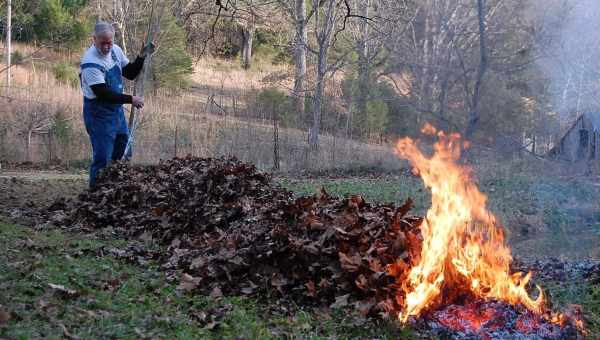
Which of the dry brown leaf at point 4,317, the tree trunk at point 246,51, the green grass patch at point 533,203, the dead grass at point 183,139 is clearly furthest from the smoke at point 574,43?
the tree trunk at point 246,51

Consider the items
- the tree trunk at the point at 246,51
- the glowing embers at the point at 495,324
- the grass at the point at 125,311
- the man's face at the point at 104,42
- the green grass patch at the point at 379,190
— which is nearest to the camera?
the grass at the point at 125,311

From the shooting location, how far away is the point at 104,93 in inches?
332

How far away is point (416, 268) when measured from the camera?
16.1 feet

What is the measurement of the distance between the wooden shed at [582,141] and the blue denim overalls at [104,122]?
1404 centimetres

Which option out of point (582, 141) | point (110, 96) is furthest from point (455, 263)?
point (582, 141)

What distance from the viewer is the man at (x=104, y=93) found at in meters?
8.47

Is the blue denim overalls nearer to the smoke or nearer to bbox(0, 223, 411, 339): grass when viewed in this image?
bbox(0, 223, 411, 339): grass

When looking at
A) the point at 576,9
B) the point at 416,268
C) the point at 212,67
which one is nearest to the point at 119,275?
the point at 416,268

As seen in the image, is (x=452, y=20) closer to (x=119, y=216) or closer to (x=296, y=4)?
(x=296, y=4)

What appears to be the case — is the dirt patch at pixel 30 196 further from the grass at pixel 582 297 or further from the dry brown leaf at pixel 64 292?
the grass at pixel 582 297

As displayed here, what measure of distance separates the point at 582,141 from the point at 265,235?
54.4ft

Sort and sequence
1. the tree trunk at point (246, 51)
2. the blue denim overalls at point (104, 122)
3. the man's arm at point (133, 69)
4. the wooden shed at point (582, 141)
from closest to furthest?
the blue denim overalls at point (104, 122)
the man's arm at point (133, 69)
the wooden shed at point (582, 141)
the tree trunk at point (246, 51)

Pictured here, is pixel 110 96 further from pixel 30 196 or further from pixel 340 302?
pixel 340 302

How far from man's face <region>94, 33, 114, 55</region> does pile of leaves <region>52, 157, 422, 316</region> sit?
6.23 ft
